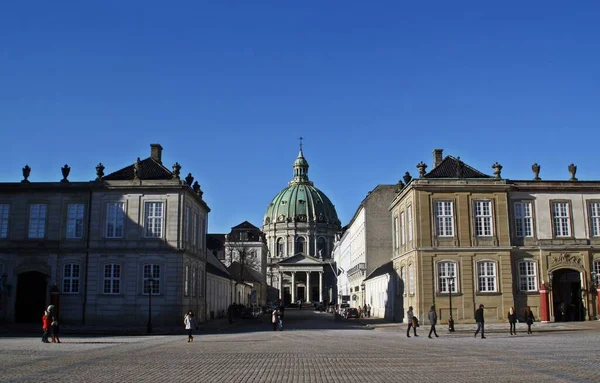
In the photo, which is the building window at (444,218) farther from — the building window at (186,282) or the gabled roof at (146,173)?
the gabled roof at (146,173)

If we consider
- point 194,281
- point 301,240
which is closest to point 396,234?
point 194,281

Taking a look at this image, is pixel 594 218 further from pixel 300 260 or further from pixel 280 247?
pixel 280 247

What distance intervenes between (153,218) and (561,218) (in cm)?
2868

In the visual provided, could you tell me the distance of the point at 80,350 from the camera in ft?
81.9

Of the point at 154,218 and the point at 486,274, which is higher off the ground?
the point at 154,218

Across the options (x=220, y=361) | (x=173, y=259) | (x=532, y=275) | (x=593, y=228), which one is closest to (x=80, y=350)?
(x=220, y=361)

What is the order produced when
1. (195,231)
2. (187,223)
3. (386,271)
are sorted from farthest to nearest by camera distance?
(386,271), (195,231), (187,223)

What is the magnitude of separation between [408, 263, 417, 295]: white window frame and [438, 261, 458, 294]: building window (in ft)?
5.72

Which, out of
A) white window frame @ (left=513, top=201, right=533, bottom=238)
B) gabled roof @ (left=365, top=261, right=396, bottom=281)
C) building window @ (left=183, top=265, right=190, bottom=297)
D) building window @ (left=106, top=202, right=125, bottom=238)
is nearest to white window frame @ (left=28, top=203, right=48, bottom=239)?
building window @ (left=106, top=202, right=125, bottom=238)

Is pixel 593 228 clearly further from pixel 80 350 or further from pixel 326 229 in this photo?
pixel 326 229

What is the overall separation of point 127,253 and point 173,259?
3230mm

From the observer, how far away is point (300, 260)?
152 m

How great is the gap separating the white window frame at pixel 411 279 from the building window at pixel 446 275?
5.72 ft

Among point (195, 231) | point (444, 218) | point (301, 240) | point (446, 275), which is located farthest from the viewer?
point (301, 240)
